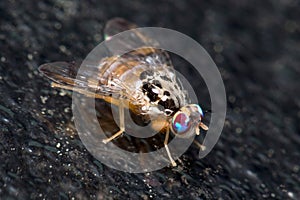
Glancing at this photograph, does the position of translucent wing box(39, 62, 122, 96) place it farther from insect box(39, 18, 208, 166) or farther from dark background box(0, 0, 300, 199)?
dark background box(0, 0, 300, 199)

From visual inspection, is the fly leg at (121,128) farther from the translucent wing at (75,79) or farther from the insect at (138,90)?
the translucent wing at (75,79)

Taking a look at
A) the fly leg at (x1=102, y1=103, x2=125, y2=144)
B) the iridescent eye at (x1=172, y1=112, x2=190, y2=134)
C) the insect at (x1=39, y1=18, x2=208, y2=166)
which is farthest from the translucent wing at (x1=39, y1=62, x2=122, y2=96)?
the iridescent eye at (x1=172, y1=112, x2=190, y2=134)

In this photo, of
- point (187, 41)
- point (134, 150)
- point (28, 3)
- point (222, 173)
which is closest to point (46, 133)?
point (134, 150)

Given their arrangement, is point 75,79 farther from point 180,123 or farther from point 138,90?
point 180,123

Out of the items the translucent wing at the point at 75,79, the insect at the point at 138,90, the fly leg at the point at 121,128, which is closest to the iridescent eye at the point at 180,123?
the insect at the point at 138,90

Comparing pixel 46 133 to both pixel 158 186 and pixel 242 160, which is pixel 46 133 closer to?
pixel 158 186

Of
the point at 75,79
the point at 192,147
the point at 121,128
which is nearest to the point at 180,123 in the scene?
the point at 192,147

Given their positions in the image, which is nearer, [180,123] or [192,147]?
[180,123]
